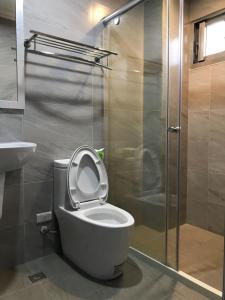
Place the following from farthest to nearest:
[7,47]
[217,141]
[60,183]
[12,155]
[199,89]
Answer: [199,89], [217,141], [60,183], [7,47], [12,155]

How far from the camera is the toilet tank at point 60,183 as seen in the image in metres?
1.84

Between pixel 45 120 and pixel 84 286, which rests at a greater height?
pixel 45 120

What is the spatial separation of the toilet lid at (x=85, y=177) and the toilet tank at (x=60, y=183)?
0.06 m

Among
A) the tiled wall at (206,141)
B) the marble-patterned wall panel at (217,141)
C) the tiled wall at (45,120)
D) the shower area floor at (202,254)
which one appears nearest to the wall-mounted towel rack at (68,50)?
the tiled wall at (45,120)

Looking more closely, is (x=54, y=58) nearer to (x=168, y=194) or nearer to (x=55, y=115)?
(x=55, y=115)

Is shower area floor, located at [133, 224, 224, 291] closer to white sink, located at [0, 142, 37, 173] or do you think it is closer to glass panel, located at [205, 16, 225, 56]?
white sink, located at [0, 142, 37, 173]

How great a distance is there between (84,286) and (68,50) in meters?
1.75

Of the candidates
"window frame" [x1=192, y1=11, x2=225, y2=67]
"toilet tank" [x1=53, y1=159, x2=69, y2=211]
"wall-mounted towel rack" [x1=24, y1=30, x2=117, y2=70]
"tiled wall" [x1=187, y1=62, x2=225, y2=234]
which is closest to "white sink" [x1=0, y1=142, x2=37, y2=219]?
"toilet tank" [x1=53, y1=159, x2=69, y2=211]

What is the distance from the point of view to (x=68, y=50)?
1.98 m

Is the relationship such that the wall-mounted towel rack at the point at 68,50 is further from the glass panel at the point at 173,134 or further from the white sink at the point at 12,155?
the white sink at the point at 12,155

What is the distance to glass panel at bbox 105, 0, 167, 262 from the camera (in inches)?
73.0

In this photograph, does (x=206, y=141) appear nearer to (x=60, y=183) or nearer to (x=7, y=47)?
(x=60, y=183)

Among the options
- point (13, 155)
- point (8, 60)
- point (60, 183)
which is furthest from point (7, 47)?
point (60, 183)

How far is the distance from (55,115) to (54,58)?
44 centimetres
